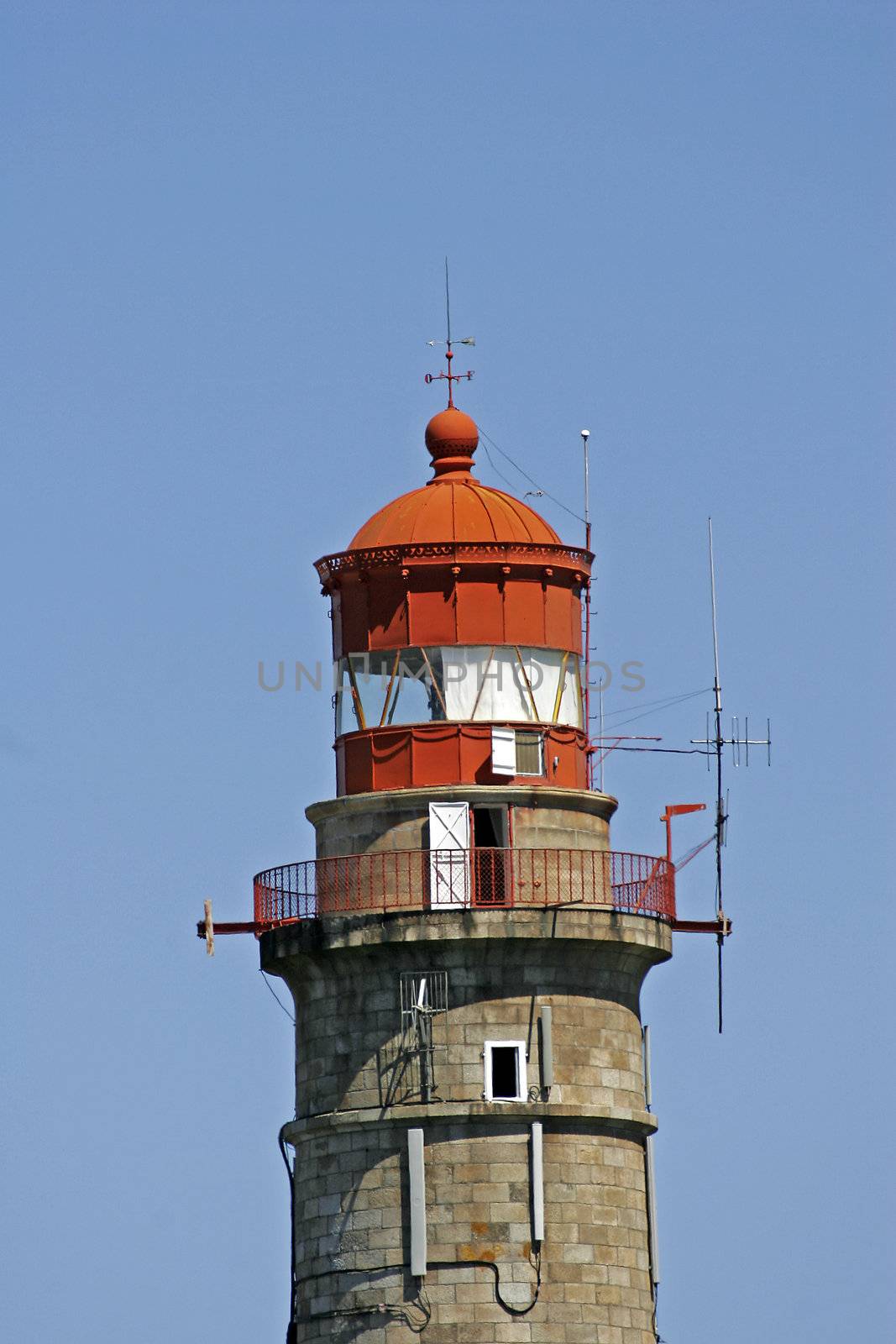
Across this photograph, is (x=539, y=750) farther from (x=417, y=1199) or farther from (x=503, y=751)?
(x=417, y=1199)

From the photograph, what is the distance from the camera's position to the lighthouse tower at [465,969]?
61.2m

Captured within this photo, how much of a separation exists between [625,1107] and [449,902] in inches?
187

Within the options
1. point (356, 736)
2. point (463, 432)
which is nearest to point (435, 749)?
point (356, 736)

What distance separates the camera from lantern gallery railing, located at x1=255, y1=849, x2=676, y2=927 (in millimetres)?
62594

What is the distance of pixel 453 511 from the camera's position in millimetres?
65125

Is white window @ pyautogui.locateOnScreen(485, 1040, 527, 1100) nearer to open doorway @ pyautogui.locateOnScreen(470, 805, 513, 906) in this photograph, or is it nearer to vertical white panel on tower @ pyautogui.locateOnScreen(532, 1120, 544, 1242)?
vertical white panel on tower @ pyautogui.locateOnScreen(532, 1120, 544, 1242)

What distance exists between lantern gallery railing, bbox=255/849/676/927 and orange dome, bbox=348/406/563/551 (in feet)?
18.9

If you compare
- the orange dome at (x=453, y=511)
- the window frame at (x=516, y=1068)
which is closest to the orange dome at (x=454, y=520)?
the orange dome at (x=453, y=511)

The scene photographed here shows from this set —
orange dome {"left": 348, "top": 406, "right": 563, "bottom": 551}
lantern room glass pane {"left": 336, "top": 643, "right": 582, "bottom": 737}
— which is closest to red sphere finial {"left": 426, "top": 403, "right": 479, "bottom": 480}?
orange dome {"left": 348, "top": 406, "right": 563, "bottom": 551}

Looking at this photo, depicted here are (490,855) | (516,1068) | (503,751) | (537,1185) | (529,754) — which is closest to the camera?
(537,1185)

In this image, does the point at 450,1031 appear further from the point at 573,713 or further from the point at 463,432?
the point at 463,432

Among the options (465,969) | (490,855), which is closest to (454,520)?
(490,855)

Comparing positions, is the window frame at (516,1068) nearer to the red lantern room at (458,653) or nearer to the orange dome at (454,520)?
the red lantern room at (458,653)

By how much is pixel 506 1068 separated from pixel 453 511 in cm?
1025
